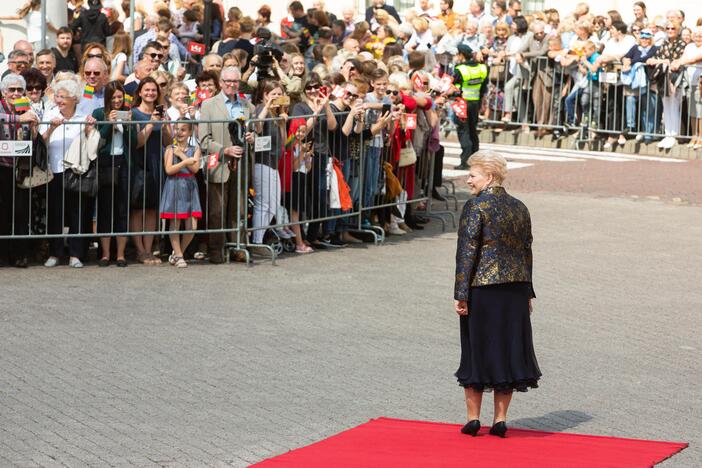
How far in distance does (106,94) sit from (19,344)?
3.70m

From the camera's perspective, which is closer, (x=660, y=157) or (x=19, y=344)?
(x=19, y=344)

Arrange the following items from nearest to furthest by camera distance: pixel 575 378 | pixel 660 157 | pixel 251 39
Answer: pixel 575 378
pixel 251 39
pixel 660 157

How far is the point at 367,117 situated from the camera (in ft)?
51.2

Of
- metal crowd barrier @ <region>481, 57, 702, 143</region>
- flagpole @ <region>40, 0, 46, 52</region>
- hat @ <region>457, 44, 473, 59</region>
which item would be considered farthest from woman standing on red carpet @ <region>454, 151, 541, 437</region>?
metal crowd barrier @ <region>481, 57, 702, 143</region>

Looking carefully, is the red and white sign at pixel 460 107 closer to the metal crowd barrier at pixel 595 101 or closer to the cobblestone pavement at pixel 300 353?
the metal crowd barrier at pixel 595 101

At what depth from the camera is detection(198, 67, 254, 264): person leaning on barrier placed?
46.2 feet

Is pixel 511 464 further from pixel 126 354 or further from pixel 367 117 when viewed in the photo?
pixel 367 117

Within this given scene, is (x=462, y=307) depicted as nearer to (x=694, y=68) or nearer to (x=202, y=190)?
(x=202, y=190)

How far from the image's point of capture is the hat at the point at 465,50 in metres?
22.0

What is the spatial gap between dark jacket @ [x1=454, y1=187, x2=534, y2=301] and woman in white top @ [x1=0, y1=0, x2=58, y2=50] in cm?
1141

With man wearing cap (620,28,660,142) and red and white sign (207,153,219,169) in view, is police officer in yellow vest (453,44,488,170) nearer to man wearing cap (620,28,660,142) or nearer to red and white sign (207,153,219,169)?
man wearing cap (620,28,660,142)

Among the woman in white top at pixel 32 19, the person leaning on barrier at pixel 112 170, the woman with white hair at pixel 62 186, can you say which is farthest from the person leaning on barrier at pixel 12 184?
the woman in white top at pixel 32 19

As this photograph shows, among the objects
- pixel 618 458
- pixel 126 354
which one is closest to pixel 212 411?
pixel 126 354

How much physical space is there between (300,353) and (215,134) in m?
3.94
